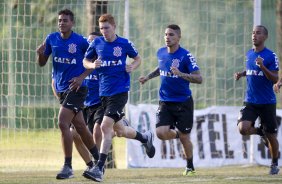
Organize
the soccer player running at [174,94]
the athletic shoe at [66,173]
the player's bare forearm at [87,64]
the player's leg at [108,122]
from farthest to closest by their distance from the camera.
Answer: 1. the soccer player running at [174,94]
2. the athletic shoe at [66,173]
3. the player's bare forearm at [87,64]
4. the player's leg at [108,122]

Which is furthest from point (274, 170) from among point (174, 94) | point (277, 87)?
point (174, 94)

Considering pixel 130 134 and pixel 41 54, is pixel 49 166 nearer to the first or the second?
pixel 130 134

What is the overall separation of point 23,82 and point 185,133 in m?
4.14

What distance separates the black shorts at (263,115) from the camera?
1482cm

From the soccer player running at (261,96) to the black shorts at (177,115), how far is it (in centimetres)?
90

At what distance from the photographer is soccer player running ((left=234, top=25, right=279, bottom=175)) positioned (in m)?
14.7

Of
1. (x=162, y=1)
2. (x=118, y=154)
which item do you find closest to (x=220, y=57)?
(x=162, y=1)

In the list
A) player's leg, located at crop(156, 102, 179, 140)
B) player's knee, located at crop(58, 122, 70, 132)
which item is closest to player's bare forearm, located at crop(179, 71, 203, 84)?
player's leg, located at crop(156, 102, 179, 140)

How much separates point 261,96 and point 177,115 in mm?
1333

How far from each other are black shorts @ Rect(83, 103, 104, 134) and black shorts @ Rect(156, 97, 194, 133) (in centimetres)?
87

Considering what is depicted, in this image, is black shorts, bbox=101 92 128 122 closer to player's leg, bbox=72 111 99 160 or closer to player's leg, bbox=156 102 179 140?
player's leg, bbox=72 111 99 160

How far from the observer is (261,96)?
48.5 feet

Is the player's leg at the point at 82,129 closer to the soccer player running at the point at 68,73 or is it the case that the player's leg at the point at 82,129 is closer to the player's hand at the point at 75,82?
the soccer player running at the point at 68,73

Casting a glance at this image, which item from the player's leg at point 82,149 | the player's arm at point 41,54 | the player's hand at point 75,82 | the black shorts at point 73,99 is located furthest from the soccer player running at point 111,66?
the player's leg at point 82,149
